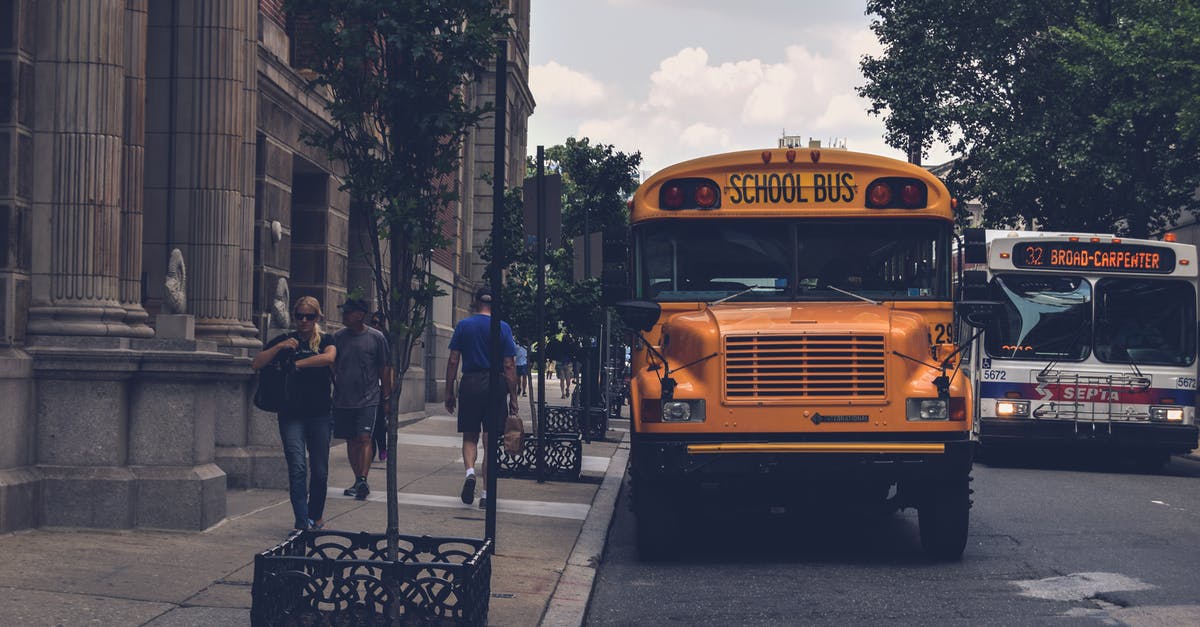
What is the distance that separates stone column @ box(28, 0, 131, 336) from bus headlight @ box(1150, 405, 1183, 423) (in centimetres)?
1254

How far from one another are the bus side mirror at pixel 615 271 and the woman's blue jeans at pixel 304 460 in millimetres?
2190

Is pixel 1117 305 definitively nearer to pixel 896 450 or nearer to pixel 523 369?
pixel 523 369

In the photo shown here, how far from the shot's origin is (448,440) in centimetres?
2108

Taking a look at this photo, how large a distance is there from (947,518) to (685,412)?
195 centimetres

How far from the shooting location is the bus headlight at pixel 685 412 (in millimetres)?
9719

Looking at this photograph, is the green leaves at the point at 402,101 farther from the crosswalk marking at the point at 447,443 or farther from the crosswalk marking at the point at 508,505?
the crosswalk marking at the point at 447,443

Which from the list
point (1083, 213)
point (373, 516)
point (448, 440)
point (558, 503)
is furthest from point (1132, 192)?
point (373, 516)

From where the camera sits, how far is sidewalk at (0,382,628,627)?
7336 mm

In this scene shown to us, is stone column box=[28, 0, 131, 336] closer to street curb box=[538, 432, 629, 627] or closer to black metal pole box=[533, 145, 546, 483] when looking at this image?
street curb box=[538, 432, 629, 627]

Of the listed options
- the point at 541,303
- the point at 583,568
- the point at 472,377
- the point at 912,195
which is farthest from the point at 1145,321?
the point at 583,568

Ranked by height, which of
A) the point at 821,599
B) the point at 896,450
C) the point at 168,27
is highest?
the point at 168,27

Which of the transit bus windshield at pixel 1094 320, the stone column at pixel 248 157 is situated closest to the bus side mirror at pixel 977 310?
the stone column at pixel 248 157

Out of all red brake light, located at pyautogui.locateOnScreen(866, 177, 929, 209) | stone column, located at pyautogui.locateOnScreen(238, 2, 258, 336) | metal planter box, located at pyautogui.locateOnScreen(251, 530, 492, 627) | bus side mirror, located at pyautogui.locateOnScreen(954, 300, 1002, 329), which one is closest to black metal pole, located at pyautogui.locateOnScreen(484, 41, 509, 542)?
metal planter box, located at pyautogui.locateOnScreen(251, 530, 492, 627)

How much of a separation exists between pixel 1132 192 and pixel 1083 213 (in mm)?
2498
